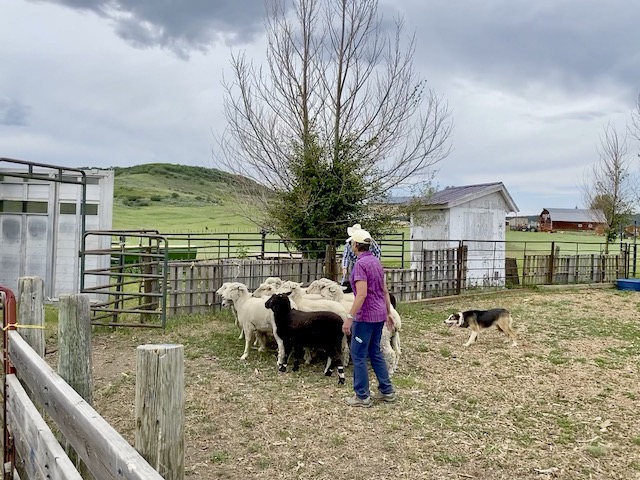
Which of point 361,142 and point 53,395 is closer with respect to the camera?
point 53,395

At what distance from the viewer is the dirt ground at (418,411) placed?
462cm

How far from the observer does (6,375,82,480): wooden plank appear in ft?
8.64

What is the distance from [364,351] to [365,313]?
1.37ft

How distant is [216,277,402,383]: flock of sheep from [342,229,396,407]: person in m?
0.88

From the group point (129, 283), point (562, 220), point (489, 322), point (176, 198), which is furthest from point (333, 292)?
point (176, 198)

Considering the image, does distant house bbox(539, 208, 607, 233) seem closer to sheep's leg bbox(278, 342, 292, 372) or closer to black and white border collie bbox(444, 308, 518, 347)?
black and white border collie bbox(444, 308, 518, 347)

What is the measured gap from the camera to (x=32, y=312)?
3.93 meters

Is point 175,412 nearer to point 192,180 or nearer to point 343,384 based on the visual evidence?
point 343,384

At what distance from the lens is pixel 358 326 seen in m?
5.88

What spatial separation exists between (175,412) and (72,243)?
11925mm

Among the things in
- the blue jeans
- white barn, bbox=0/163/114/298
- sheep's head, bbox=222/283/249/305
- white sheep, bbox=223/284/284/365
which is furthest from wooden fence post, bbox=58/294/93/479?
white barn, bbox=0/163/114/298

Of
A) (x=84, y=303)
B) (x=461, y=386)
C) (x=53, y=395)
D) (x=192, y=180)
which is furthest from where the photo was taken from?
(x=192, y=180)

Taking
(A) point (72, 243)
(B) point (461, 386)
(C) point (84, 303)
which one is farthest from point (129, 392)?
(A) point (72, 243)

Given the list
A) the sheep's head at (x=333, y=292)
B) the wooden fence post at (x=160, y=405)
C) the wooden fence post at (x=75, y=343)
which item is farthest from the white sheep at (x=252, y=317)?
the wooden fence post at (x=160, y=405)
